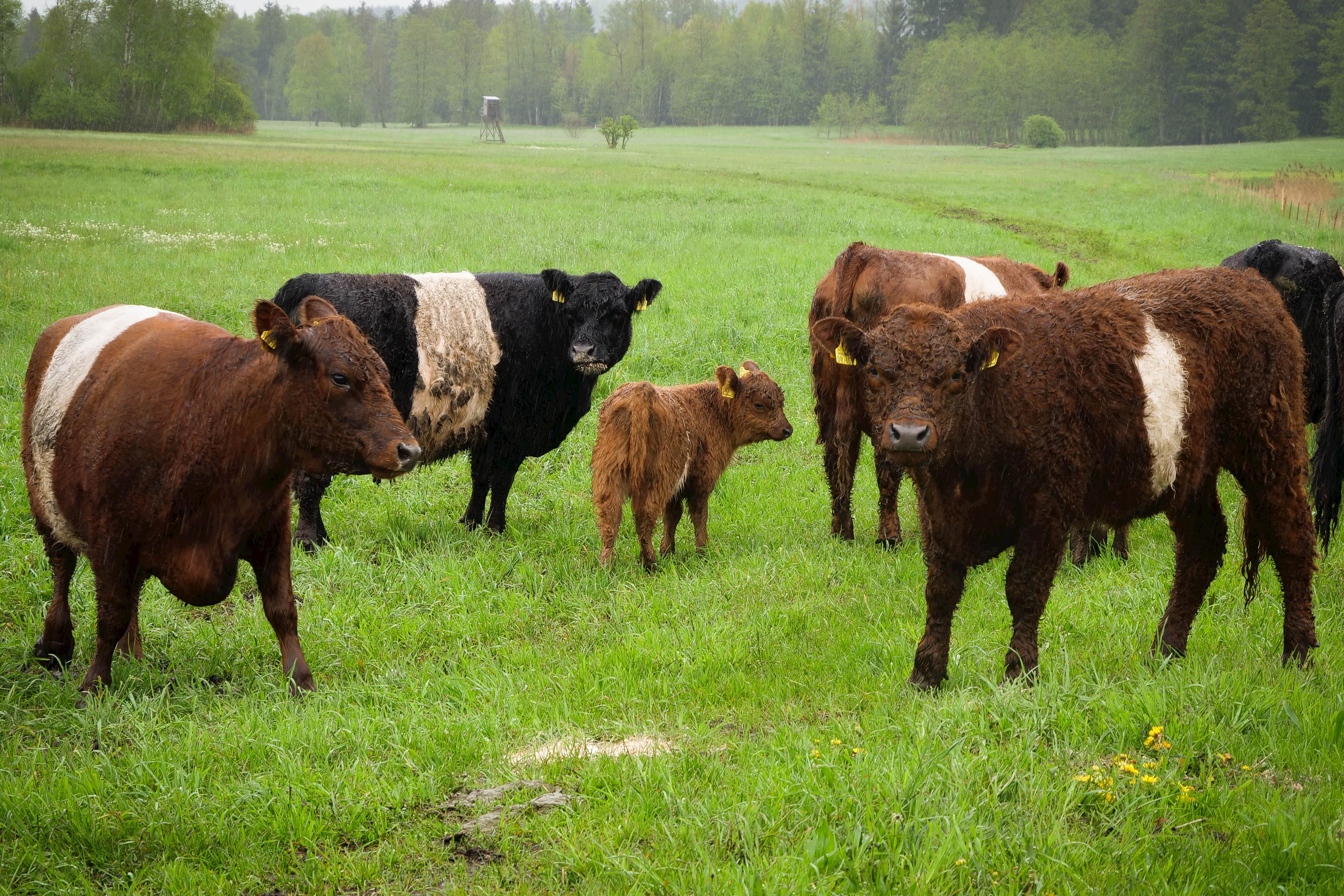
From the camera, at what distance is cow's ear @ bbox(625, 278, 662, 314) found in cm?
888

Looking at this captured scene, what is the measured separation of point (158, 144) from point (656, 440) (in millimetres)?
37095

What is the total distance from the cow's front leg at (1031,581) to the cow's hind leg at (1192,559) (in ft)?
3.29

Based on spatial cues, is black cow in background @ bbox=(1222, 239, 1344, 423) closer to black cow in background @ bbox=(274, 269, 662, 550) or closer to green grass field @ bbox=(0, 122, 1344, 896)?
green grass field @ bbox=(0, 122, 1344, 896)

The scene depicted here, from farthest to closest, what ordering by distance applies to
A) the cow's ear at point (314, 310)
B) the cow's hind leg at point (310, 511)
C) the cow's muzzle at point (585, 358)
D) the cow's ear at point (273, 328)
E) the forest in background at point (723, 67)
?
1. the forest in background at point (723, 67)
2. the cow's muzzle at point (585, 358)
3. the cow's hind leg at point (310, 511)
4. the cow's ear at point (314, 310)
5. the cow's ear at point (273, 328)

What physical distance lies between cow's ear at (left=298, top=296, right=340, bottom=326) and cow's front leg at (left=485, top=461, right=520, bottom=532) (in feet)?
10.1

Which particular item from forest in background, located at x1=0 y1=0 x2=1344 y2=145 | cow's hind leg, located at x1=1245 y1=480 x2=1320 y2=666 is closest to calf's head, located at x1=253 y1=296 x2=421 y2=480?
cow's hind leg, located at x1=1245 y1=480 x2=1320 y2=666

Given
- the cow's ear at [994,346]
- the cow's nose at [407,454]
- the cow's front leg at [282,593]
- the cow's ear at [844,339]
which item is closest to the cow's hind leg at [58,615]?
the cow's front leg at [282,593]

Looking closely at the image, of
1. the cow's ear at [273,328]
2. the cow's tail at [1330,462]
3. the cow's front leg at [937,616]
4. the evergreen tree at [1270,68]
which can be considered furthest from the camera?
the evergreen tree at [1270,68]

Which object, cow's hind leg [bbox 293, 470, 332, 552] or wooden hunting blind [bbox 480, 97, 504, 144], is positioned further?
wooden hunting blind [bbox 480, 97, 504, 144]

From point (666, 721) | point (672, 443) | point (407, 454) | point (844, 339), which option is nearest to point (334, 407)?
point (407, 454)

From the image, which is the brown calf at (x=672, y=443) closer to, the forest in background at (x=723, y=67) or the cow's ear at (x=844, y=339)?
the cow's ear at (x=844, y=339)

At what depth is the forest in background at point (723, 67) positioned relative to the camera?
34.8 m

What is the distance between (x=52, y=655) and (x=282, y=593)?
1594mm

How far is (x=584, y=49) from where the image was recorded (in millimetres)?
134000
